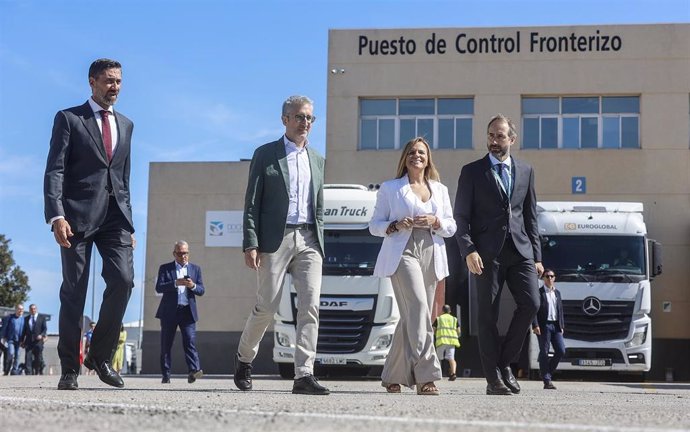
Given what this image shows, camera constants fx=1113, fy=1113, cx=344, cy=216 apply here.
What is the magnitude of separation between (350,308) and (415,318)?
884 centimetres

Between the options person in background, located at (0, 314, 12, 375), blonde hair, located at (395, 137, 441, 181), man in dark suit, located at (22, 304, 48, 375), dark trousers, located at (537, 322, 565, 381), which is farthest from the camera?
man in dark suit, located at (22, 304, 48, 375)

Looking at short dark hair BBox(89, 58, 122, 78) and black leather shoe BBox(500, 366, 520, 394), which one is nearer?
short dark hair BBox(89, 58, 122, 78)

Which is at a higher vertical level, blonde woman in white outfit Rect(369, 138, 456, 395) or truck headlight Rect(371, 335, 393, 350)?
blonde woman in white outfit Rect(369, 138, 456, 395)

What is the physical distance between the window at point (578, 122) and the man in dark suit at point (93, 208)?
74.3 ft

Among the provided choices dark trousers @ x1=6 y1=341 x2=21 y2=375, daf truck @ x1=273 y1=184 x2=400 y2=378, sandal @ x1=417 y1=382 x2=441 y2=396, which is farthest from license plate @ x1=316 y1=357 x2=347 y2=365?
dark trousers @ x1=6 y1=341 x2=21 y2=375

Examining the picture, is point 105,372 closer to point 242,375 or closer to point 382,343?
point 242,375

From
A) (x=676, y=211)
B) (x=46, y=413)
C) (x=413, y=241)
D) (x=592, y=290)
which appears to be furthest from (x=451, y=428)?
(x=676, y=211)

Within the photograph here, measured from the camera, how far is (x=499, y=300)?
29.5 feet

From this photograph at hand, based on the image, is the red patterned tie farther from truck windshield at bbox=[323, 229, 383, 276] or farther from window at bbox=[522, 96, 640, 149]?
window at bbox=[522, 96, 640, 149]

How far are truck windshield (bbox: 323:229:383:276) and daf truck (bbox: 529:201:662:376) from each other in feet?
14.2

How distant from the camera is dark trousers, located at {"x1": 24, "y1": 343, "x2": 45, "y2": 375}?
2744cm

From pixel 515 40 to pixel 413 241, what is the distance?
22.4 metres

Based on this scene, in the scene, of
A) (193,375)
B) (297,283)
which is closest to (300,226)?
(297,283)

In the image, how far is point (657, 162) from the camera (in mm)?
29359
